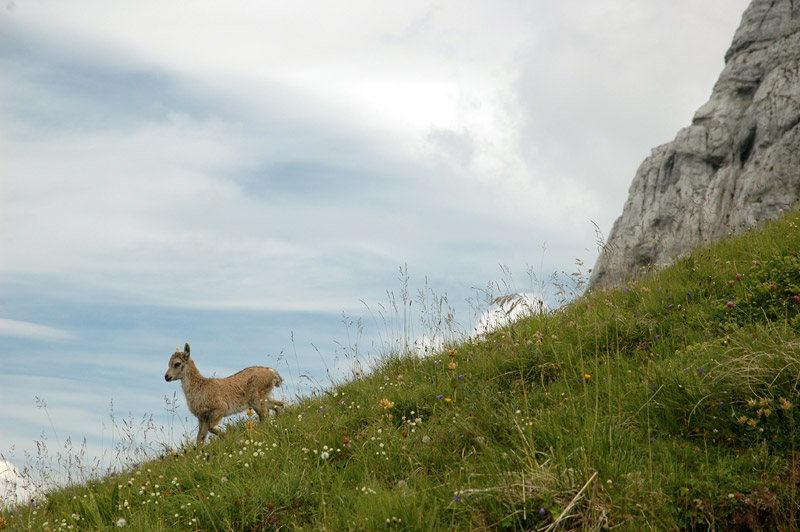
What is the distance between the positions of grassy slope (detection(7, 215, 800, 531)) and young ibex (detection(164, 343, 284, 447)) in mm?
2479

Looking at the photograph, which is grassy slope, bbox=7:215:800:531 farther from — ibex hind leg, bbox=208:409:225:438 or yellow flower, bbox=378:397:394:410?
ibex hind leg, bbox=208:409:225:438

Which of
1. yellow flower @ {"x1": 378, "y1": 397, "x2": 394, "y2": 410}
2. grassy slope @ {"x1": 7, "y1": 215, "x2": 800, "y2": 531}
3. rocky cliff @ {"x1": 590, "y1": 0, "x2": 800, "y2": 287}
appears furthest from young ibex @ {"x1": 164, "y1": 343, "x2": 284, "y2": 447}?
rocky cliff @ {"x1": 590, "y1": 0, "x2": 800, "y2": 287}

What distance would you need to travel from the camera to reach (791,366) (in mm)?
5430

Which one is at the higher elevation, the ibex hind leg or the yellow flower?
the ibex hind leg

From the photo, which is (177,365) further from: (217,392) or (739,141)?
(739,141)

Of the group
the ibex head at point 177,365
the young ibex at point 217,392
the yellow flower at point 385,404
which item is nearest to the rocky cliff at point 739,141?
the young ibex at point 217,392

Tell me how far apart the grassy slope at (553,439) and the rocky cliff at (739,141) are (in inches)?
1457

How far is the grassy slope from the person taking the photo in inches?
180

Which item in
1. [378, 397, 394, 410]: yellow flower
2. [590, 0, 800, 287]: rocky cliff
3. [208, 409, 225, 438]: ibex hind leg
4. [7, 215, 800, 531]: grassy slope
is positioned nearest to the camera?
[7, 215, 800, 531]: grassy slope

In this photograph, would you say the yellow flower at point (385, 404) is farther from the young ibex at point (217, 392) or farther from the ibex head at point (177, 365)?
the ibex head at point (177, 365)

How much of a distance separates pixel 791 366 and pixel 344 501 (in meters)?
4.46

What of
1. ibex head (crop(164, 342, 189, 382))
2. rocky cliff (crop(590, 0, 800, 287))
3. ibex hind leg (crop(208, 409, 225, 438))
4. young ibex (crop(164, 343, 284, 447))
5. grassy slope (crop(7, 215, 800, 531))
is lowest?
grassy slope (crop(7, 215, 800, 531))

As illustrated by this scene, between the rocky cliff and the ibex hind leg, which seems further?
the rocky cliff

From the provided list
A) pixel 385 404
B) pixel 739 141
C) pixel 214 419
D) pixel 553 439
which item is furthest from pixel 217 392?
pixel 739 141
